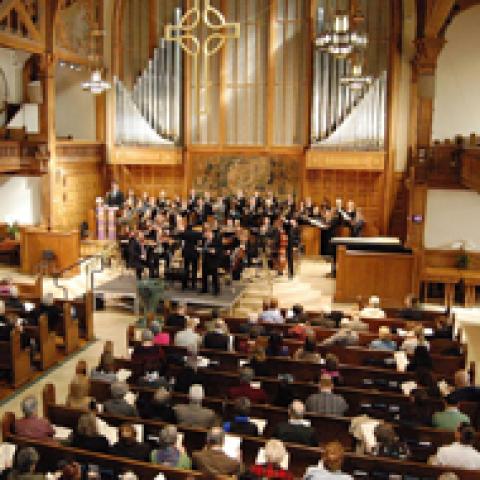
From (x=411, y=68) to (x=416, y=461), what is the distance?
13482 mm

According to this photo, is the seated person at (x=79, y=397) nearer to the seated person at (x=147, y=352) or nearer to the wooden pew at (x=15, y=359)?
the seated person at (x=147, y=352)

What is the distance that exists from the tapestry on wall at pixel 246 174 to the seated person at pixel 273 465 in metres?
13.7

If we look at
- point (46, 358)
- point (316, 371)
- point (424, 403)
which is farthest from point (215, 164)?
point (424, 403)

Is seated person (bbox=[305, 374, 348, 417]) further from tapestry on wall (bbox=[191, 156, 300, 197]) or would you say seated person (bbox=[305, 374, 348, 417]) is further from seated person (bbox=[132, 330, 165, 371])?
tapestry on wall (bbox=[191, 156, 300, 197])

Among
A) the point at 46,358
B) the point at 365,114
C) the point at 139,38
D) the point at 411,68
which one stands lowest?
the point at 46,358

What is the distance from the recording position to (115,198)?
17469mm

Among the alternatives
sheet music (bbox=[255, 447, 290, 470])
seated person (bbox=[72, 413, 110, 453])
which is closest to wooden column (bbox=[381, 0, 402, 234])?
sheet music (bbox=[255, 447, 290, 470])

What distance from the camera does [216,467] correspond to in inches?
193

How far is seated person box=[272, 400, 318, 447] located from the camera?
5477mm

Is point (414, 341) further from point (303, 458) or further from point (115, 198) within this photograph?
point (115, 198)

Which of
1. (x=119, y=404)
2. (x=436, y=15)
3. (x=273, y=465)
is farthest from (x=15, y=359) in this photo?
(x=436, y=15)

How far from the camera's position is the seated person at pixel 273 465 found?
187 inches

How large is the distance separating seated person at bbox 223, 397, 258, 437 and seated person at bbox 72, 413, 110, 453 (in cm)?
118

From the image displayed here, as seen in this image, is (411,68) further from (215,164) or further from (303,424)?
(303,424)
